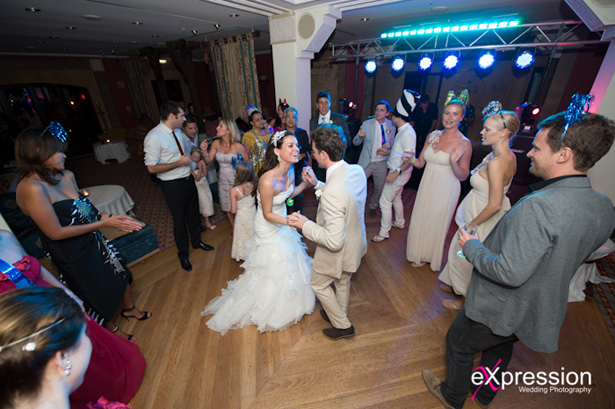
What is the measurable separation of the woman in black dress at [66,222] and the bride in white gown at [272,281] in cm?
95

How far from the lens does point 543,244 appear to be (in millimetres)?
1151

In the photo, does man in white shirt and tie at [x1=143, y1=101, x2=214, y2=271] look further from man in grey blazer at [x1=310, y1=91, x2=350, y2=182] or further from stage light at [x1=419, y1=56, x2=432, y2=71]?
stage light at [x1=419, y1=56, x2=432, y2=71]

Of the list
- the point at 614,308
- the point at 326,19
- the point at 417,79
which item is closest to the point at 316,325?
the point at 614,308

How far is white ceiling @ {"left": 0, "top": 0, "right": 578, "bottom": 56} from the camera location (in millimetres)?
3730

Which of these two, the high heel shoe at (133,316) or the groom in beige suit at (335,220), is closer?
the groom in beige suit at (335,220)

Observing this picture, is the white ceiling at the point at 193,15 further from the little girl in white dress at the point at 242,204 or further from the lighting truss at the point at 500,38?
the little girl in white dress at the point at 242,204

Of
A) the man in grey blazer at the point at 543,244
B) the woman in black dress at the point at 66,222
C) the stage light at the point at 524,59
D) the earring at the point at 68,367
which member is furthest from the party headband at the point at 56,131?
the stage light at the point at 524,59

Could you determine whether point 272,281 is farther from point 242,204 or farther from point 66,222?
point 66,222

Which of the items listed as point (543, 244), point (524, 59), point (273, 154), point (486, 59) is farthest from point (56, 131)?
point (524, 59)

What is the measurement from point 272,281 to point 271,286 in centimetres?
5

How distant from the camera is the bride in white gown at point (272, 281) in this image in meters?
2.36

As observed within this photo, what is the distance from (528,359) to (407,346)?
100 centimetres

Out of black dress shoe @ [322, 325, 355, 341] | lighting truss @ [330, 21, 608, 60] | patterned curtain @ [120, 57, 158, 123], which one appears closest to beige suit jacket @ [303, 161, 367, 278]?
black dress shoe @ [322, 325, 355, 341]

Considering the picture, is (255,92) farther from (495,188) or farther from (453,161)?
(495,188)
